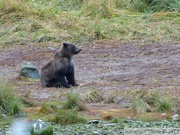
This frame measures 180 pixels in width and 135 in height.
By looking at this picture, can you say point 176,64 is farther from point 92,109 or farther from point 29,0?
point 29,0

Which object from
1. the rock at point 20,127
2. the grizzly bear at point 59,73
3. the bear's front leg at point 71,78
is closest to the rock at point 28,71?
the grizzly bear at point 59,73

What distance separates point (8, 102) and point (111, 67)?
519cm

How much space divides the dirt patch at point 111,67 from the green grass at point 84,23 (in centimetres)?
67

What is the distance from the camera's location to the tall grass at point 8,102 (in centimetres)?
1184

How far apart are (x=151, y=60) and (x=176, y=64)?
2.96 feet

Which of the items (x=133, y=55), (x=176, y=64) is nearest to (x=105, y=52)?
(x=133, y=55)

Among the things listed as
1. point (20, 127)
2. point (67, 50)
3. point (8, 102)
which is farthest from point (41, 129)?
point (67, 50)

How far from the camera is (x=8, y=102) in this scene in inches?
474

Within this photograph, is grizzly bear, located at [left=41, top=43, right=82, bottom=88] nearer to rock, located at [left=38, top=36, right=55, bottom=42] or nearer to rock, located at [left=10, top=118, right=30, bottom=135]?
rock, located at [left=10, top=118, right=30, bottom=135]

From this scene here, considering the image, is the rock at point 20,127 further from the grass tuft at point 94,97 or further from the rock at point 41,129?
the grass tuft at point 94,97

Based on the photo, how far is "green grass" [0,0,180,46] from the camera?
2016 cm

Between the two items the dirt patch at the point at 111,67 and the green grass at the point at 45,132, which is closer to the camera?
the green grass at the point at 45,132

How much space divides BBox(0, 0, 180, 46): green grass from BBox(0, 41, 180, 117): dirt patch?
0.67m

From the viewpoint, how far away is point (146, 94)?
1243 cm
